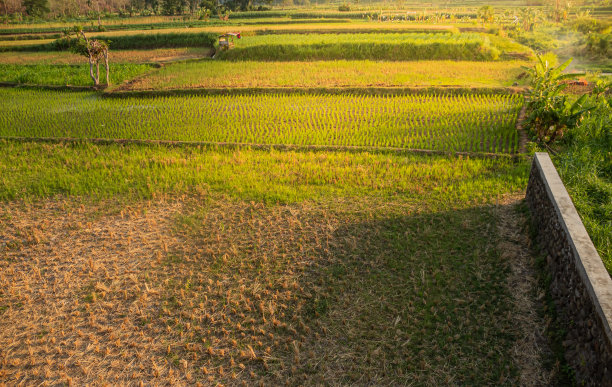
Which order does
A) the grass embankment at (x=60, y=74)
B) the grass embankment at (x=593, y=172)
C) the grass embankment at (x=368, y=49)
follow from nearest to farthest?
the grass embankment at (x=593, y=172)
the grass embankment at (x=60, y=74)
the grass embankment at (x=368, y=49)

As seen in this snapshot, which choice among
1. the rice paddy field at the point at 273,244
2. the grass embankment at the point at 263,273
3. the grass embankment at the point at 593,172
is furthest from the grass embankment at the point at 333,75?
the grass embankment at the point at 263,273

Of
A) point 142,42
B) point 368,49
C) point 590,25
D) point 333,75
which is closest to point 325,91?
point 333,75

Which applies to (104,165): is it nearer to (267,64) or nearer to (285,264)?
(285,264)

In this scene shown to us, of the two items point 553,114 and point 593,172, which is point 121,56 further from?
point 593,172

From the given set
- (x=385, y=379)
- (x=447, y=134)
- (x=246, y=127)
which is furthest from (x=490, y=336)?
(x=246, y=127)

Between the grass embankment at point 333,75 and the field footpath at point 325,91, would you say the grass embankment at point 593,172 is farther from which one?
the grass embankment at point 333,75

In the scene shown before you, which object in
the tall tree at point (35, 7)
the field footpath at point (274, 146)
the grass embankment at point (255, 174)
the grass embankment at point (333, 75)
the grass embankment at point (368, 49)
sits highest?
the tall tree at point (35, 7)
